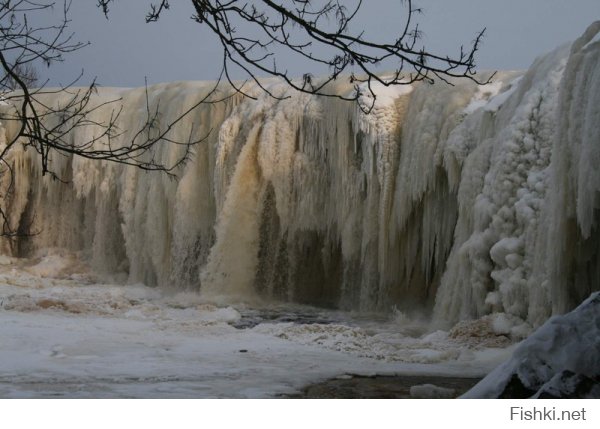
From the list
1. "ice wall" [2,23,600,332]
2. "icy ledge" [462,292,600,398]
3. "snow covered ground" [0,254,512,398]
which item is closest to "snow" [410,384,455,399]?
"snow covered ground" [0,254,512,398]

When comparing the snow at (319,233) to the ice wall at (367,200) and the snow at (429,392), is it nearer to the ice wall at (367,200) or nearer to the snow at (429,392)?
the ice wall at (367,200)

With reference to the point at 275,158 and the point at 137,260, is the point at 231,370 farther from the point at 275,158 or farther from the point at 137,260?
the point at 137,260

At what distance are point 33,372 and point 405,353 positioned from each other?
267cm

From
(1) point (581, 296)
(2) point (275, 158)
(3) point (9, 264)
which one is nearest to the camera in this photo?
(1) point (581, 296)

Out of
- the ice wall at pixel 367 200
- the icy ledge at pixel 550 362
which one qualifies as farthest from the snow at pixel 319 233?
the icy ledge at pixel 550 362

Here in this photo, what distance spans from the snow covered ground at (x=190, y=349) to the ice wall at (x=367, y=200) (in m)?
0.70

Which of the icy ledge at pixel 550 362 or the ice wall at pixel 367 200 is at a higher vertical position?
the ice wall at pixel 367 200

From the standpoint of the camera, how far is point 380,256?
33.3 ft

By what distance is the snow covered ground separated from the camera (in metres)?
5.34

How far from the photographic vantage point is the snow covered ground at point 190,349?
5.34 meters

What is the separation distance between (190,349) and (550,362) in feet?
12.5

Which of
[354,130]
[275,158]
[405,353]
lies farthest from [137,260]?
[405,353]

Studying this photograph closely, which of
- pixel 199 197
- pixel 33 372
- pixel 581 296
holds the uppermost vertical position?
pixel 199 197

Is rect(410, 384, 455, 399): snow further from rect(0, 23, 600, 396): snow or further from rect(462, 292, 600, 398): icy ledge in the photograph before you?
rect(462, 292, 600, 398): icy ledge
